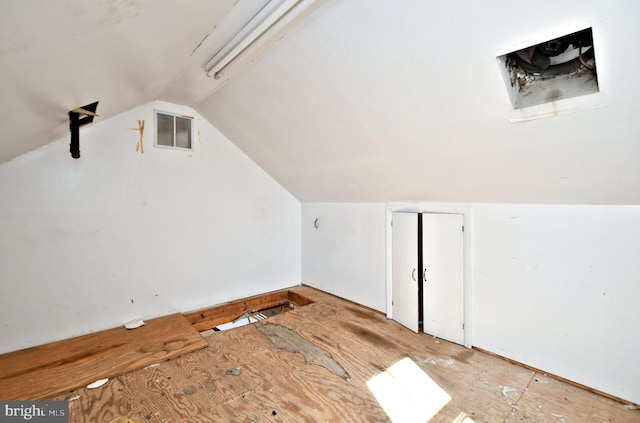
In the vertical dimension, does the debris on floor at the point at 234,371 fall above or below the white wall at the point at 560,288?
below

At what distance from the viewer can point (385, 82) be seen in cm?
182

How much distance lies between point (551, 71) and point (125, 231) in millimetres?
3669

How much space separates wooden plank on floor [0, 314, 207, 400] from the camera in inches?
77.1

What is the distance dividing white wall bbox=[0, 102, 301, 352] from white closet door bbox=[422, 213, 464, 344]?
214cm

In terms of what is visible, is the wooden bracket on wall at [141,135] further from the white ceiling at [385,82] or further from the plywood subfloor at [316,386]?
the plywood subfloor at [316,386]

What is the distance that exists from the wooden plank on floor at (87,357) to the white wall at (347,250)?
5.93ft

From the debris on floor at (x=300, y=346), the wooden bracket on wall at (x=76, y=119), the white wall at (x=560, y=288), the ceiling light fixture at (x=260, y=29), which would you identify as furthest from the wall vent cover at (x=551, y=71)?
the wooden bracket on wall at (x=76, y=119)

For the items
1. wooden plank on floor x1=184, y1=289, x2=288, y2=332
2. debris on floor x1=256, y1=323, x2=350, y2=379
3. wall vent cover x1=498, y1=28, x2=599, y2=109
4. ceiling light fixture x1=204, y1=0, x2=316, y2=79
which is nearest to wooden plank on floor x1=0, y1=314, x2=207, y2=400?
wooden plank on floor x1=184, y1=289, x2=288, y2=332

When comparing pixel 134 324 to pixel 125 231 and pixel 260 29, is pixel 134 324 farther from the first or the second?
pixel 260 29

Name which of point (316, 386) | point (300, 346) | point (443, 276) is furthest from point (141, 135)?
point (443, 276)

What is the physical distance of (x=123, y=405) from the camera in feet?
5.88

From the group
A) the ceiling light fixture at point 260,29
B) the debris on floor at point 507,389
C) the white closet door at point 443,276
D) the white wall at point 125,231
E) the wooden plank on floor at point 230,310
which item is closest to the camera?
the ceiling light fixture at point 260,29

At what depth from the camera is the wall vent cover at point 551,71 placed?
1.44 metres

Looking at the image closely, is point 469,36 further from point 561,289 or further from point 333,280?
point 333,280
